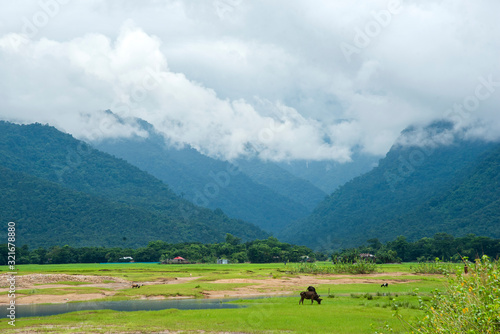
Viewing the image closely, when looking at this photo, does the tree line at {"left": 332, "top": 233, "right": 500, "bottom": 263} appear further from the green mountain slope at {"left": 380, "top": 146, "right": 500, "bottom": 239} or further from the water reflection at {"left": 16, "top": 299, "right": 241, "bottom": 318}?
the water reflection at {"left": 16, "top": 299, "right": 241, "bottom": 318}

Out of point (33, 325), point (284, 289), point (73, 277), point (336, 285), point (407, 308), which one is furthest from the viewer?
point (73, 277)

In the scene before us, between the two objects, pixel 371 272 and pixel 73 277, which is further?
pixel 371 272

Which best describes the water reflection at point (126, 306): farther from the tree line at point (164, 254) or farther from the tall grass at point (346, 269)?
the tree line at point (164, 254)

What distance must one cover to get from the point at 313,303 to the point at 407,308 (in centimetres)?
734

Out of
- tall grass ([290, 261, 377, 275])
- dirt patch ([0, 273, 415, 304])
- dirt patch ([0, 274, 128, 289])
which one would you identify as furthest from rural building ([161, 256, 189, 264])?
dirt patch ([0, 274, 128, 289])

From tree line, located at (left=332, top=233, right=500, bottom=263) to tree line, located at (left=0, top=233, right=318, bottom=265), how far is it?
18.3 m

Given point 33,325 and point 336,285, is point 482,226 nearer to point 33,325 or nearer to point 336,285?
point 336,285

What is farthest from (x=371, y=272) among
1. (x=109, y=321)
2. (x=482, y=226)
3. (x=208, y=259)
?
(x=482, y=226)

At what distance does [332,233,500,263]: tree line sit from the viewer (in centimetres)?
10050

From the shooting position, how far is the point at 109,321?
26.7 metres

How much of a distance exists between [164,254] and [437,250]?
69.6 metres

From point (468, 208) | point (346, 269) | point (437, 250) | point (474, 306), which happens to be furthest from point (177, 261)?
point (474, 306)

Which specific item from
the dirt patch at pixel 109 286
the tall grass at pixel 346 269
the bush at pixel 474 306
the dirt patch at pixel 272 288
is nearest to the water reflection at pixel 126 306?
the dirt patch at pixel 109 286

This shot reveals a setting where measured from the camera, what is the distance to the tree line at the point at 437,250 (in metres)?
100
